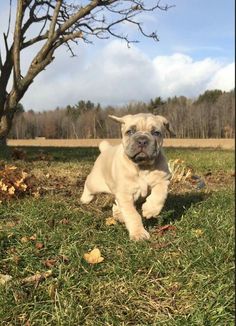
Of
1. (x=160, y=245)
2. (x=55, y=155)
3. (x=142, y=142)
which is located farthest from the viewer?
(x=55, y=155)

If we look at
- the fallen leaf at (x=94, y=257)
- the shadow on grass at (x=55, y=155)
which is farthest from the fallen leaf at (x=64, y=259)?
A: the shadow on grass at (x=55, y=155)

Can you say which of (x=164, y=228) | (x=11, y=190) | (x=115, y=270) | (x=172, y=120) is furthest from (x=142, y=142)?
(x=172, y=120)

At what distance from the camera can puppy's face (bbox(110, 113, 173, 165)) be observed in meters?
4.07

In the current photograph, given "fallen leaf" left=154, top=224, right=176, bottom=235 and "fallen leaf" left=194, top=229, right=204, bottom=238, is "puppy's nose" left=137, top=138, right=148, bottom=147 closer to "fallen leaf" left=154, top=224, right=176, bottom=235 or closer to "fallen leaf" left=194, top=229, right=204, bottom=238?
"fallen leaf" left=154, top=224, right=176, bottom=235

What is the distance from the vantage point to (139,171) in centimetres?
427

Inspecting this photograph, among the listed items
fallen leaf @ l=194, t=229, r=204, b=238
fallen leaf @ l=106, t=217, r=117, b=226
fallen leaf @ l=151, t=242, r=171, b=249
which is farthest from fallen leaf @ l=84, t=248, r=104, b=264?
fallen leaf @ l=106, t=217, r=117, b=226

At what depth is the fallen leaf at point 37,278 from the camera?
10.00 feet

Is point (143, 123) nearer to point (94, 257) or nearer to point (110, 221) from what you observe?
point (110, 221)

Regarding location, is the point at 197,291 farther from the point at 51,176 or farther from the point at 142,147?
the point at 51,176

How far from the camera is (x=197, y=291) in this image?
2887mm

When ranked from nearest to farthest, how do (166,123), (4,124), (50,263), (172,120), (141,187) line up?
(50,263)
(141,187)
(166,123)
(4,124)
(172,120)

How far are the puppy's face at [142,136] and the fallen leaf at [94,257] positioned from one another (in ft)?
3.46

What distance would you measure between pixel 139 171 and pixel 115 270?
1.30 m

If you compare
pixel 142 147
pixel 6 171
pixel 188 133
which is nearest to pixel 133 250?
pixel 142 147
